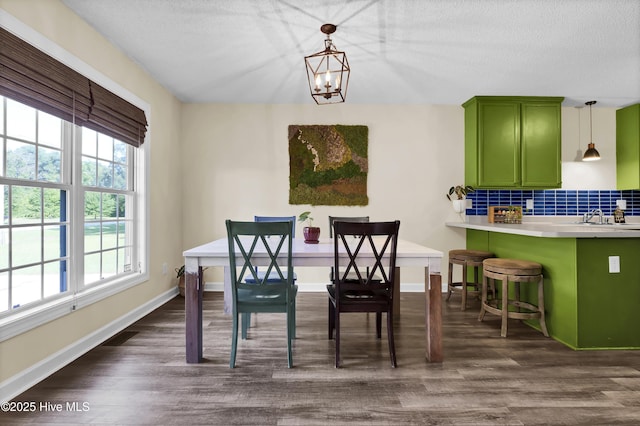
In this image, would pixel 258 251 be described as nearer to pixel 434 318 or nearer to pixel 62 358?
pixel 434 318

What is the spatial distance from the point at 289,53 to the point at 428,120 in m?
2.28

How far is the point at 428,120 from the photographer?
470 centimetres

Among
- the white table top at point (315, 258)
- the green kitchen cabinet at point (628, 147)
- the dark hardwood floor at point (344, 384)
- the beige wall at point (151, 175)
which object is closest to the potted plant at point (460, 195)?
the dark hardwood floor at point (344, 384)

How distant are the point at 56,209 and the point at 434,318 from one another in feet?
8.92

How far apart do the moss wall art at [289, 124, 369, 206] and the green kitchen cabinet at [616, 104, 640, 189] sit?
11.1 feet

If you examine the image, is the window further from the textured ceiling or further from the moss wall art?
the moss wall art

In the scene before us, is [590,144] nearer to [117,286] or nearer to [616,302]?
[616,302]

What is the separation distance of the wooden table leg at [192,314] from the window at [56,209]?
894mm

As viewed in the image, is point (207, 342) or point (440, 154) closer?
point (207, 342)

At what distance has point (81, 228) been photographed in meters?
2.66

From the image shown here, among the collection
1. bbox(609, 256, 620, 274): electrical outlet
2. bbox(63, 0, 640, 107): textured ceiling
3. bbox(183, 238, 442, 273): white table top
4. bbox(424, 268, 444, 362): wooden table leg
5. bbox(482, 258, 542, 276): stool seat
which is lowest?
bbox(424, 268, 444, 362): wooden table leg

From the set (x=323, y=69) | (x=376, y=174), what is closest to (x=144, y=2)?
(x=323, y=69)

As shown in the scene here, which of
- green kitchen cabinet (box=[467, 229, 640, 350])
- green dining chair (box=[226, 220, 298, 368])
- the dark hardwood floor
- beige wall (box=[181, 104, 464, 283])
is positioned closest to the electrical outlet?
green kitchen cabinet (box=[467, 229, 640, 350])

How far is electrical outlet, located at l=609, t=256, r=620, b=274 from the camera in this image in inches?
105
